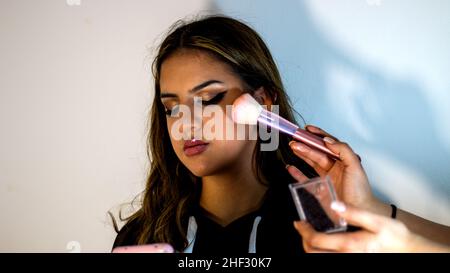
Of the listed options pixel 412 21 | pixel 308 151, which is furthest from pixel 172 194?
pixel 412 21

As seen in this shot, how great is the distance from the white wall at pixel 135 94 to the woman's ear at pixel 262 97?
12 centimetres

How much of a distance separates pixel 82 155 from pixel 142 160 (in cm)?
13

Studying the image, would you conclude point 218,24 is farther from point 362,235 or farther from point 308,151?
point 362,235

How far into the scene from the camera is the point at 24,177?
3.53ft

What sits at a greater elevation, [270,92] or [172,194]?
[270,92]

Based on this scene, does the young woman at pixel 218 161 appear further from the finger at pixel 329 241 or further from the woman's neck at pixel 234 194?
the finger at pixel 329 241

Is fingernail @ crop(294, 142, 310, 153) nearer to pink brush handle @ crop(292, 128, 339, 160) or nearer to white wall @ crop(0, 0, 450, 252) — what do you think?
pink brush handle @ crop(292, 128, 339, 160)

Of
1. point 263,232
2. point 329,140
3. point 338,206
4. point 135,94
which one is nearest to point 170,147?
point 135,94

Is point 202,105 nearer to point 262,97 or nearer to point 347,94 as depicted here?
point 262,97

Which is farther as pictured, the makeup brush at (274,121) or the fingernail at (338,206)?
the makeup brush at (274,121)

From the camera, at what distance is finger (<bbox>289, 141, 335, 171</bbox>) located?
0.74 m

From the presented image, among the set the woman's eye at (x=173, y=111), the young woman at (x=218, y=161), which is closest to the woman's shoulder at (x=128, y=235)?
the young woman at (x=218, y=161)

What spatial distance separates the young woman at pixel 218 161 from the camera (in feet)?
2.67
